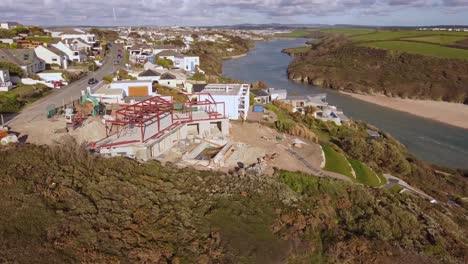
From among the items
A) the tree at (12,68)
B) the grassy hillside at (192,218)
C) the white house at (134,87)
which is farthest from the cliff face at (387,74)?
the tree at (12,68)

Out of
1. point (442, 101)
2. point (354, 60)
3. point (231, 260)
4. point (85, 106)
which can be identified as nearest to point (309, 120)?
point (85, 106)

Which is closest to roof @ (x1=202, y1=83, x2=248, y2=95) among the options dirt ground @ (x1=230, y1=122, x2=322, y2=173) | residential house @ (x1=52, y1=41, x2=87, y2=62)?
dirt ground @ (x1=230, y1=122, x2=322, y2=173)

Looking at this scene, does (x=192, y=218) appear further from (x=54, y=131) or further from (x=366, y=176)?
(x=366, y=176)

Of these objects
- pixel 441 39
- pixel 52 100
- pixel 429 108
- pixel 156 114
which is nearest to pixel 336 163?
pixel 156 114

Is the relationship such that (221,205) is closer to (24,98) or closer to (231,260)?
(231,260)

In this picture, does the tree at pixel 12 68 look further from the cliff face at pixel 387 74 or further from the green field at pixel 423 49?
the green field at pixel 423 49
